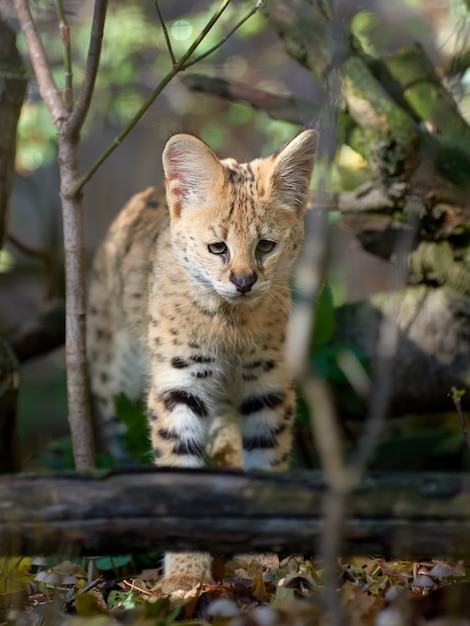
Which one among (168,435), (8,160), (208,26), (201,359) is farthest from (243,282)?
(8,160)

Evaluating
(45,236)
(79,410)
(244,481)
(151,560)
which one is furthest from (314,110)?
(45,236)

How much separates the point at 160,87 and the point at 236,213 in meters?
0.96

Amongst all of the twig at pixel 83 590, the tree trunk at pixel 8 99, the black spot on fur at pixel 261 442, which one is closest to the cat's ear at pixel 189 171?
the tree trunk at pixel 8 99

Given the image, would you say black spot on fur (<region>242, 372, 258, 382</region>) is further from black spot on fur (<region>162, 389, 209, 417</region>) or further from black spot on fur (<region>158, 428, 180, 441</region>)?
black spot on fur (<region>158, 428, 180, 441</region>)

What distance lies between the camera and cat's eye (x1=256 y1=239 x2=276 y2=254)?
14.3 ft

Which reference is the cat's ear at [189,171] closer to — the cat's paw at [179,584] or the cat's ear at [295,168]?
the cat's ear at [295,168]

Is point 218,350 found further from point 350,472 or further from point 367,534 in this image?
point 350,472

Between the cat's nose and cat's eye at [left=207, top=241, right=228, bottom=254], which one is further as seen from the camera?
cat's eye at [left=207, top=241, right=228, bottom=254]

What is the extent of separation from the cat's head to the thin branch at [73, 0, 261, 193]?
0.58m

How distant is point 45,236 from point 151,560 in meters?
5.32

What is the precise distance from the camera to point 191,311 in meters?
4.61

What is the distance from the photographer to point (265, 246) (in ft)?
14.4

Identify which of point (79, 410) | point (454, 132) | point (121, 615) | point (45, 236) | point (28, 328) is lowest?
point (121, 615)

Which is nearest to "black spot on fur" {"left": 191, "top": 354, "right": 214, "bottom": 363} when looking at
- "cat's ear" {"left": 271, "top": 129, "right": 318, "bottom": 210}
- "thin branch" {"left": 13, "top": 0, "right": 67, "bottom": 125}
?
"cat's ear" {"left": 271, "top": 129, "right": 318, "bottom": 210}
